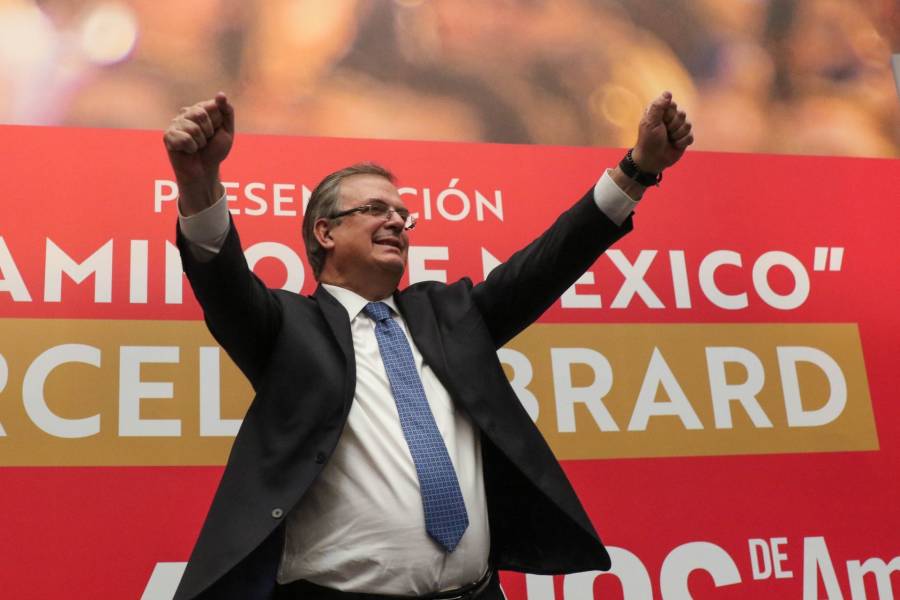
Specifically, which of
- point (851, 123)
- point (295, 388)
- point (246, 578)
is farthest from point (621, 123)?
point (246, 578)

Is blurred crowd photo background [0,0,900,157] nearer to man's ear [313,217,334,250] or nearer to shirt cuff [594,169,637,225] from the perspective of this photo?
man's ear [313,217,334,250]

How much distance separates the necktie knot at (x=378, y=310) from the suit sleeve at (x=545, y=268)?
0.14 metres

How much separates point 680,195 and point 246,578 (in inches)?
69.0

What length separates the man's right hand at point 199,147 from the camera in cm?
142

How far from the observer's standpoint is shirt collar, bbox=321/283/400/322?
5.63ft

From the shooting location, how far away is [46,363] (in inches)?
94.0

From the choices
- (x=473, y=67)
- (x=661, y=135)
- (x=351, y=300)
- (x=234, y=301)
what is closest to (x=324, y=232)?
(x=351, y=300)

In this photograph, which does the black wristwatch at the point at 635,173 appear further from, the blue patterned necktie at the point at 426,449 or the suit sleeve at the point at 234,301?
the suit sleeve at the point at 234,301

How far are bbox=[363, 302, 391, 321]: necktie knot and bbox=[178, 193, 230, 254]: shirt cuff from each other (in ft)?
0.98

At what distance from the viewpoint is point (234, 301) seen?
1.51 metres

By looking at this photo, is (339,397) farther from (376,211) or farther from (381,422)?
(376,211)

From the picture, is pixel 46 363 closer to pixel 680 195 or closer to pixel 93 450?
pixel 93 450

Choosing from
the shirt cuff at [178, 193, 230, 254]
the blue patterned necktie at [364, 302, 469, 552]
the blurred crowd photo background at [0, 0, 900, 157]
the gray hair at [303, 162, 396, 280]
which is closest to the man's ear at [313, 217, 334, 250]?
the gray hair at [303, 162, 396, 280]

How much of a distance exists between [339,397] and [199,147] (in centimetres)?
38
